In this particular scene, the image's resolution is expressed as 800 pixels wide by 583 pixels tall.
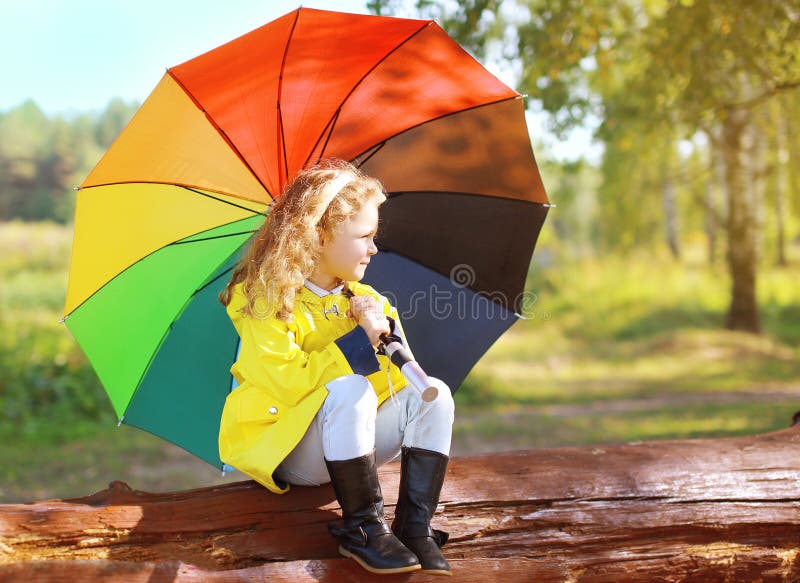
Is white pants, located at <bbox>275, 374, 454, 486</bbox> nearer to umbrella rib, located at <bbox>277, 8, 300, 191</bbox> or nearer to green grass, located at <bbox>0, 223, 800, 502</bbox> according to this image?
umbrella rib, located at <bbox>277, 8, 300, 191</bbox>

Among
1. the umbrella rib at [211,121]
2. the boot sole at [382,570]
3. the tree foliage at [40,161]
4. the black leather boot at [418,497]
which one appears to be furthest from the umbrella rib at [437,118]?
the tree foliage at [40,161]

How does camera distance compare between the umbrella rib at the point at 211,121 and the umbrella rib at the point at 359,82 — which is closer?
the umbrella rib at the point at 211,121

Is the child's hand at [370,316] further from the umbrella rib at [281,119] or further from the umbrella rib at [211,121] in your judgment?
the umbrella rib at [211,121]

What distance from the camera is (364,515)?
246 cm

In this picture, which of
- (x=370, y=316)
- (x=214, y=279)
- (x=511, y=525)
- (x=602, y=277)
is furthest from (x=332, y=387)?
(x=602, y=277)

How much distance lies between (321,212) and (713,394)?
7.92 metres

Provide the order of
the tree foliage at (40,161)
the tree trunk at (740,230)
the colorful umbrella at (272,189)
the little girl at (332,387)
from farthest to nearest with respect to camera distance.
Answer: the tree foliage at (40,161), the tree trunk at (740,230), the colorful umbrella at (272,189), the little girl at (332,387)

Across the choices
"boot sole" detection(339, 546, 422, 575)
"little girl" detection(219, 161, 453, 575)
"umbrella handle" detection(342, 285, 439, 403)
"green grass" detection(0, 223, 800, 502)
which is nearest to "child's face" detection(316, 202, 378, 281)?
"little girl" detection(219, 161, 453, 575)

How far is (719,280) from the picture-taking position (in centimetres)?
1573

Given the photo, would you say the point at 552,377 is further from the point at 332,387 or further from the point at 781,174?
the point at 332,387

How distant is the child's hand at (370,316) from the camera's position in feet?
8.20

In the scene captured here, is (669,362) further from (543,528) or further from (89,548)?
(89,548)

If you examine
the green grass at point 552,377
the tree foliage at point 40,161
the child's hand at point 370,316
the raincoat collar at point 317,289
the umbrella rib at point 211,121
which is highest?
the tree foliage at point 40,161

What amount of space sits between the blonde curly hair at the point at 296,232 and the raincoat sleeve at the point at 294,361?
0.28 feet
